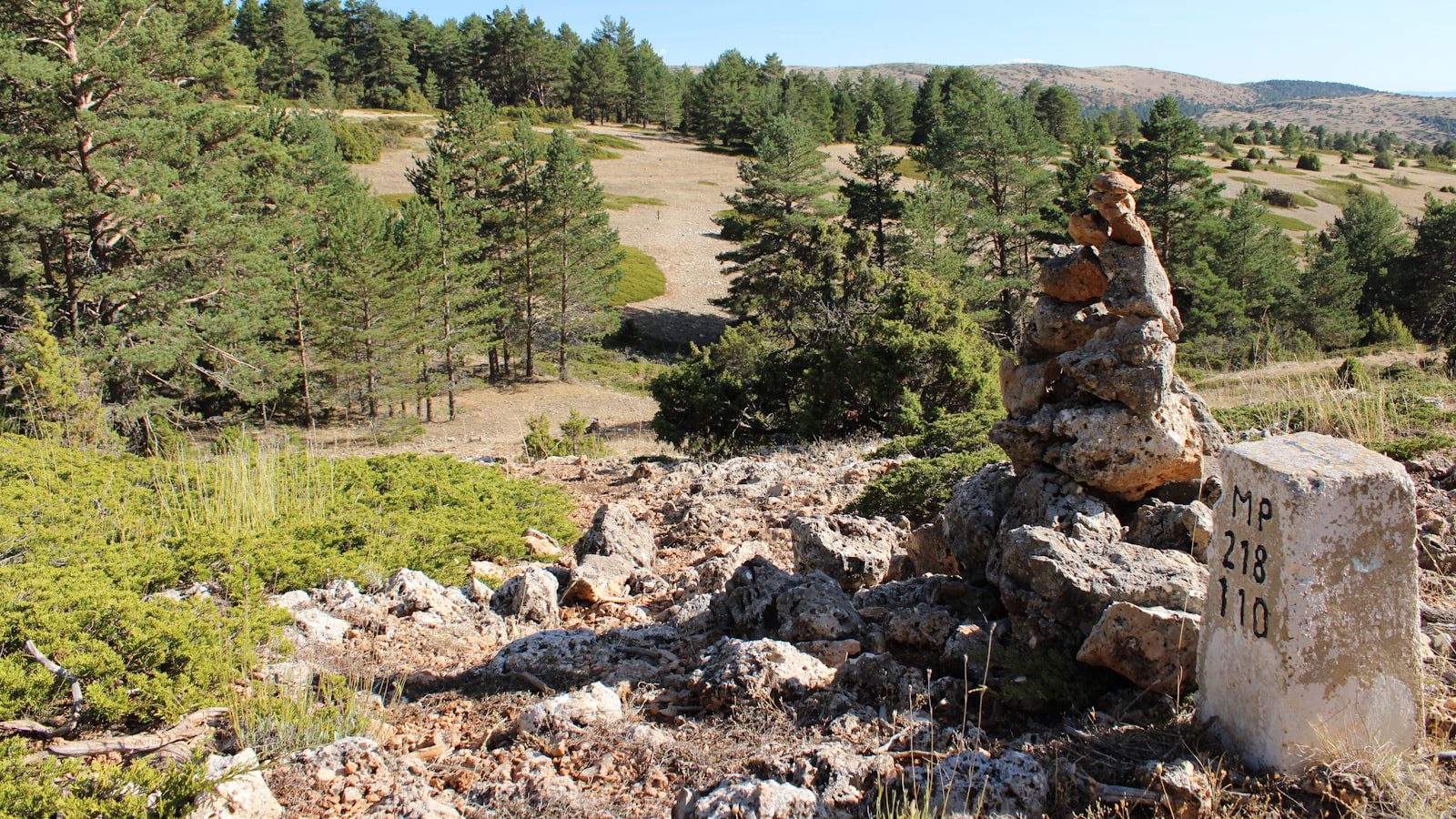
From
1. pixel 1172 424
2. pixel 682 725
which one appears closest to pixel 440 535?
pixel 682 725

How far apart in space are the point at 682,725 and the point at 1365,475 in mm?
2885

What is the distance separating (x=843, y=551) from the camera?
6.10 meters

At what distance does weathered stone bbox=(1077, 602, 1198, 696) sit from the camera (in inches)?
151

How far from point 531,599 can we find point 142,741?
242 cm

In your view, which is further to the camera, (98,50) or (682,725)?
(98,50)

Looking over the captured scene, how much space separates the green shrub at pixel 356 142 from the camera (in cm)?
6598

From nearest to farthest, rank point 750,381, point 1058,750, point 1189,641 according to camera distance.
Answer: point 1058,750, point 1189,641, point 750,381

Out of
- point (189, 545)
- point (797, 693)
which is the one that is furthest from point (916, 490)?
point (189, 545)

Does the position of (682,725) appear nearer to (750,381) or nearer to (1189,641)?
(1189,641)

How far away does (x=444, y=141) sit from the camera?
124 ft

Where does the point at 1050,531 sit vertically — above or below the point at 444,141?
below

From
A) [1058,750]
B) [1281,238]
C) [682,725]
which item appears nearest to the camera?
[1058,750]

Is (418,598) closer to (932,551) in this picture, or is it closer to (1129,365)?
(932,551)

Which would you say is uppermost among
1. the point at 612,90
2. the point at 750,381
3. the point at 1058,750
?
the point at 612,90
